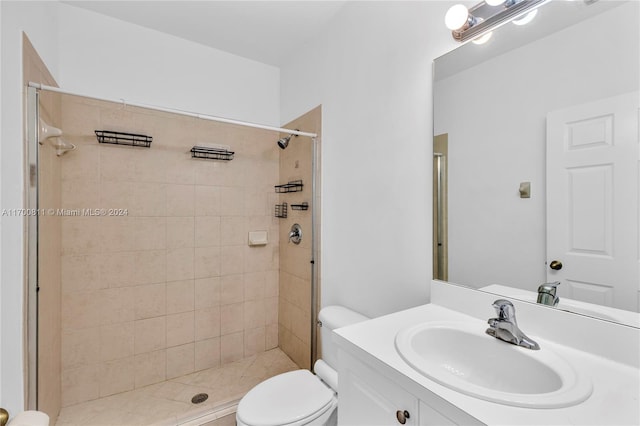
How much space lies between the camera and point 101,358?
1.91 metres

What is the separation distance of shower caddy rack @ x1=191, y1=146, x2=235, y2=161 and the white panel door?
2.00 m

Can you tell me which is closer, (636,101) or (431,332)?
(636,101)

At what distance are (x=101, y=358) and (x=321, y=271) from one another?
1.53m

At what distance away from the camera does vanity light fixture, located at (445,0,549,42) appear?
3.21 feet

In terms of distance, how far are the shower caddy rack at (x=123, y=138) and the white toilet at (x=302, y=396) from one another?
65.4 inches

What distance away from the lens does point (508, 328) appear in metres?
0.87

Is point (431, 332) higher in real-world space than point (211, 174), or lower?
lower

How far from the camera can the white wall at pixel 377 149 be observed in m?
1.30

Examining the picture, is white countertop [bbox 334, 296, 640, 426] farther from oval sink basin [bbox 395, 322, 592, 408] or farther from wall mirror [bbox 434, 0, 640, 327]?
wall mirror [bbox 434, 0, 640, 327]

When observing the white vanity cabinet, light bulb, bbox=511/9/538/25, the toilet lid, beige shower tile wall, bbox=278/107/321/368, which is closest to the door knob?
the white vanity cabinet

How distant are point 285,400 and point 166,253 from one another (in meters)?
1.33
